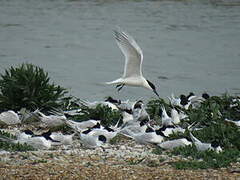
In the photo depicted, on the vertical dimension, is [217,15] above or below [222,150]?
above

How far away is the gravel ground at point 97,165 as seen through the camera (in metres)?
4.84

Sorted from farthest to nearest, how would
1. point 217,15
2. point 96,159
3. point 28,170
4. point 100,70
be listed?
point 217,15, point 100,70, point 96,159, point 28,170

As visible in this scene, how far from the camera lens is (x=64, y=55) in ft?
47.8

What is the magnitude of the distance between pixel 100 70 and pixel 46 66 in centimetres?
128

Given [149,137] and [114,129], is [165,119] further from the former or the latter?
[149,137]

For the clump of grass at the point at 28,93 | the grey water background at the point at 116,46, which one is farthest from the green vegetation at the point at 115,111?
the grey water background at the point at 116,46

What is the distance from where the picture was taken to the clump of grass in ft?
24.0

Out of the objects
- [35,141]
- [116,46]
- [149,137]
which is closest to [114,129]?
[149,137]

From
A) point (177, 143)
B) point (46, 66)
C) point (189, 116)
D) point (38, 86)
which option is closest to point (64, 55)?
point (46, 66)

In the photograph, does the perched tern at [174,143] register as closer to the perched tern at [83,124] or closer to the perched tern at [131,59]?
the perched tern at [83,124]

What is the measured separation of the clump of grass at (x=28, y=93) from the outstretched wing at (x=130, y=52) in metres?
1.14

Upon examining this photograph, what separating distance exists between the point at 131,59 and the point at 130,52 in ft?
0.71

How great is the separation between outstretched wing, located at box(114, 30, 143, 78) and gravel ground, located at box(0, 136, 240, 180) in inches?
86.6

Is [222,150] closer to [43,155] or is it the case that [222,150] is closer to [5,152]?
[43,155]
